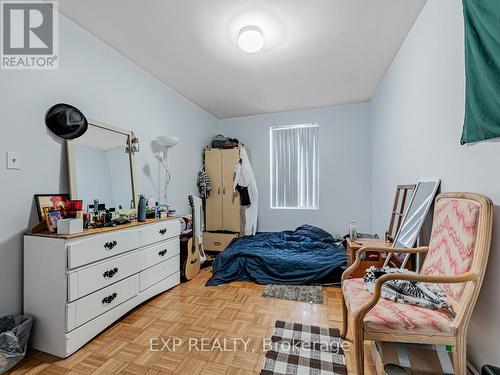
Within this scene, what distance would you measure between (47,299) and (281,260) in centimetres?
215

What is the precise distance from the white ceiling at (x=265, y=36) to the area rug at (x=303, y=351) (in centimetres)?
250

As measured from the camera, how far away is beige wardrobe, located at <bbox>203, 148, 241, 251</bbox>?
13.3ft

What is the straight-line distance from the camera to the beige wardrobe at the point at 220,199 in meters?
4.05

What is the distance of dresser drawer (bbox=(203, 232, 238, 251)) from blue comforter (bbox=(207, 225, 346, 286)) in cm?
50

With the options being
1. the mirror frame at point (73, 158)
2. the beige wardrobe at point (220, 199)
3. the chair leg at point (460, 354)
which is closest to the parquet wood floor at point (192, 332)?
the chair leg at point (460, 354)

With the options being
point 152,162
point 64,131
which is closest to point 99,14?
point 64,131

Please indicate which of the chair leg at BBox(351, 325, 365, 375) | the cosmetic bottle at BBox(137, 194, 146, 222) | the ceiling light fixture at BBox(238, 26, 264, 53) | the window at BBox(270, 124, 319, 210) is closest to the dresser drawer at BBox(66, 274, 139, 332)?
the cosmetic bottle at BBox(137, 194, 146, 222)

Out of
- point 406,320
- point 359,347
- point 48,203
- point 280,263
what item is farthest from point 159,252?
point 406,320

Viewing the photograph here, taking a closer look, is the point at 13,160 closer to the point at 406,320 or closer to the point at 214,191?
the point at 406,320

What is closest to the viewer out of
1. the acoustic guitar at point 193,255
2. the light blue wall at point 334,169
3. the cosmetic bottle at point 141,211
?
the cosmetic bottle at point 141,211

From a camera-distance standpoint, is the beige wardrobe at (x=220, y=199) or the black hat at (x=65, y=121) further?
the beige wardrobe at (x=220, y=199)

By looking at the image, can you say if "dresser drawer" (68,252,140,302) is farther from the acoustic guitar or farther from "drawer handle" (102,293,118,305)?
the acoustic guitar

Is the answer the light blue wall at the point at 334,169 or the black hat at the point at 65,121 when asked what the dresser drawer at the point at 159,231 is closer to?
the black hat at the point at 65,121

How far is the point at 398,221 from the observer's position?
2324mm
